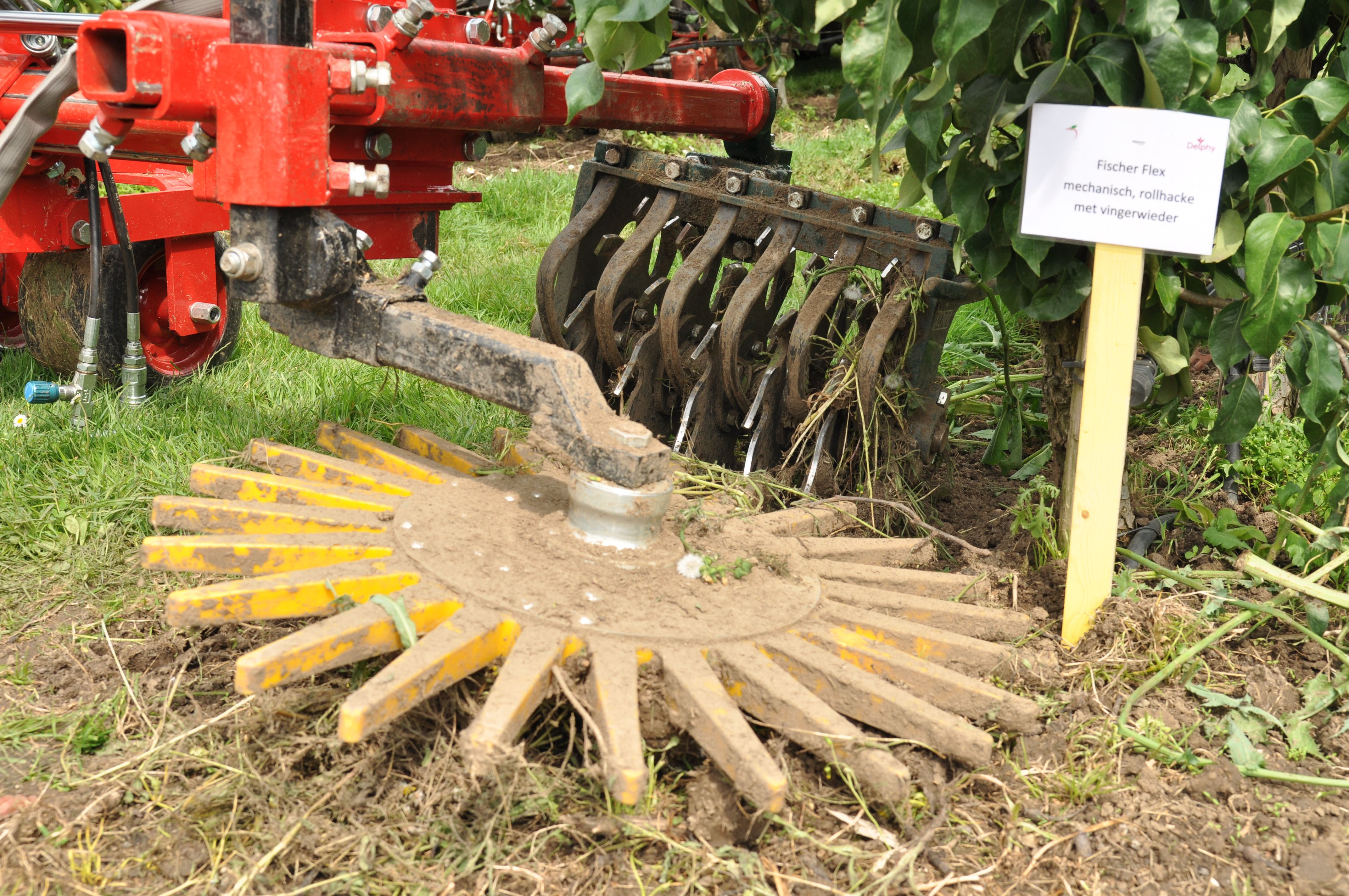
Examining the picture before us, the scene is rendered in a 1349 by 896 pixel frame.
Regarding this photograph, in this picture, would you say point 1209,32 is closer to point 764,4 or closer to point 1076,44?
point 1076,44

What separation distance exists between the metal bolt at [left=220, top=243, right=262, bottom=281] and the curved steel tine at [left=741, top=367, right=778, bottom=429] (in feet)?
4.03

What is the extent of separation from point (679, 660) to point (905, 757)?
0.37 meters

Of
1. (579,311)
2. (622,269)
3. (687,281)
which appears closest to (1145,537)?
(687,281)

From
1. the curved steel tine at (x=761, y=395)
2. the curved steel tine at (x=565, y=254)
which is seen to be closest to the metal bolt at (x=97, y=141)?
the curved steel tine at (x=565, y=254)

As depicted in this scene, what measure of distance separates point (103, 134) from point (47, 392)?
105 centimetres

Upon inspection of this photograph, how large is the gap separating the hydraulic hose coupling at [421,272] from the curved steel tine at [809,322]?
88 cm

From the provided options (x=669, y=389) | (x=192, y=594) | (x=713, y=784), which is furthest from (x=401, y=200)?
(x=713, y=784)

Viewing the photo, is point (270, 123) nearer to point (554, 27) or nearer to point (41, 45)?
point (554, 27)

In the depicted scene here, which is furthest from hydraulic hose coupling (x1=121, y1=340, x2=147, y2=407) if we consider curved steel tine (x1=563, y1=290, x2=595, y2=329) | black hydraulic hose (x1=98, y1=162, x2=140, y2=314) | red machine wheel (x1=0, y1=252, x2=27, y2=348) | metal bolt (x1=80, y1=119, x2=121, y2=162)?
curved steel tine (x1=563, y1=290, x2=595, y2=329)

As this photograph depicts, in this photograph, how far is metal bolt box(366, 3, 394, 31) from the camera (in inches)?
90.2

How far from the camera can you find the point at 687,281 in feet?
8.91

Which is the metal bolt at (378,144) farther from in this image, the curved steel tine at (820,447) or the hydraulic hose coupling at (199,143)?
the curved steel tine at (820,447)

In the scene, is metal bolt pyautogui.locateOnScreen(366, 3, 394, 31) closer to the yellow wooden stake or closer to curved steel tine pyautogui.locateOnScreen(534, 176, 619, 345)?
curved steel tine pyautogui.locateOnScreen(534, 176, 619, 345)

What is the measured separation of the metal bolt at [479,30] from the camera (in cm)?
235
